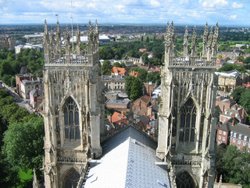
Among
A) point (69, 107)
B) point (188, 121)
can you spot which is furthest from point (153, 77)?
point (69, 107)

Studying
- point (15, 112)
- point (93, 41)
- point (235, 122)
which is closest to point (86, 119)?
point (93, 41)

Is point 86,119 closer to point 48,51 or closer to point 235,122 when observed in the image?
point 48,51

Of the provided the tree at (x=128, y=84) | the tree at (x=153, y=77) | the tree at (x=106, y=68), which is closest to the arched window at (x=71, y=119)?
the tree at (x=128, y=84)

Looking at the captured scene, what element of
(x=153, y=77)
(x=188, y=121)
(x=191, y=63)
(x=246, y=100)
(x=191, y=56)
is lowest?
(x=246, y=100)

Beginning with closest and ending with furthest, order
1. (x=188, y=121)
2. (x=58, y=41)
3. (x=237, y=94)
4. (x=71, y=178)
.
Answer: (x=58, y=41) < (x=188, y=121) < (x=71, y=178) < (x=237, y=94)

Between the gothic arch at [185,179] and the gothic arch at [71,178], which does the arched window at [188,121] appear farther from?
the gothic arch at [71,178]

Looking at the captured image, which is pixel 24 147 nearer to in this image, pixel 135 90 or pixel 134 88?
pixel 135 90
